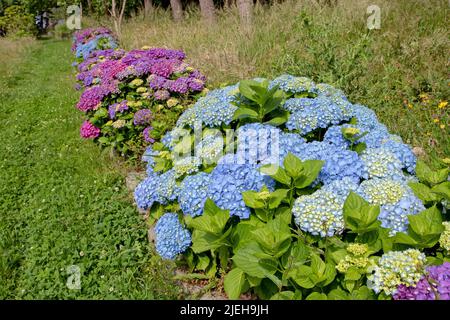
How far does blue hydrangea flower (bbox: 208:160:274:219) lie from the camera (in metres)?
2.18

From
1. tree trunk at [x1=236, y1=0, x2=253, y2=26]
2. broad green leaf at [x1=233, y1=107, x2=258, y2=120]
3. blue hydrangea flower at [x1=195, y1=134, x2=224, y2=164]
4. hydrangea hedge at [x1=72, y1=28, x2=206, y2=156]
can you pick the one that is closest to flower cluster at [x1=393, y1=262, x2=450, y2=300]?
blue hydrangea flower at [x1=195, y1=134, x2=224, y2=164]

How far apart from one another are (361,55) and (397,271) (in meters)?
3.35

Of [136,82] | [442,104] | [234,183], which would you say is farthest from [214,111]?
[442,104]

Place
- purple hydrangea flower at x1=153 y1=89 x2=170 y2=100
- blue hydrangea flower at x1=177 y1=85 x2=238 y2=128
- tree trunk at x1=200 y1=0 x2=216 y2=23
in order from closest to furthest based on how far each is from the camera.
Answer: blue hydrangea flower at x1=177 y1=85 x2=238 y2=128 → purple hydrangea flower at x1=153 y1=89 x2=170 y2=100 → tree trunk at x1=200 y1=0 x2=216 y2=23

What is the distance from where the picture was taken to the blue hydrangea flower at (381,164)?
2254 millimetres

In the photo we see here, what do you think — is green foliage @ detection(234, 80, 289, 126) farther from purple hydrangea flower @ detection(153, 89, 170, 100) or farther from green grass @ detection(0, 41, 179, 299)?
purple hydrangea flower @ detection(153, 89, 170, 100)

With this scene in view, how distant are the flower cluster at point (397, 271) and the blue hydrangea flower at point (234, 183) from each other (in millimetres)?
773

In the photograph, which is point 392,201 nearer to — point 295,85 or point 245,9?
point 295,85

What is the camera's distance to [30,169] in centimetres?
471

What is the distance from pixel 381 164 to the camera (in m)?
2.28

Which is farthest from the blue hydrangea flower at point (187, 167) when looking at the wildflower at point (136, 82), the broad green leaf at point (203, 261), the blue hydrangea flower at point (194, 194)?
the wildflower at point (136, 82)

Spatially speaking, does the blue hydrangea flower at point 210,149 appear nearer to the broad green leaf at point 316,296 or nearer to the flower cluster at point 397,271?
the broad green leaf at point 316,296
